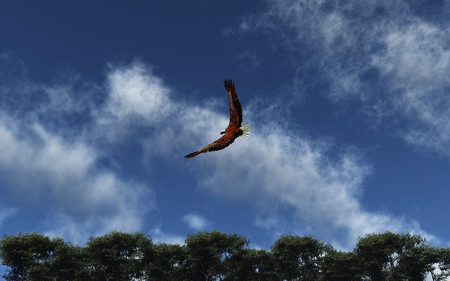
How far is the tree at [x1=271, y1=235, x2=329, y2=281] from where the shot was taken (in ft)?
198

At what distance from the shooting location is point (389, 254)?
5878 cm

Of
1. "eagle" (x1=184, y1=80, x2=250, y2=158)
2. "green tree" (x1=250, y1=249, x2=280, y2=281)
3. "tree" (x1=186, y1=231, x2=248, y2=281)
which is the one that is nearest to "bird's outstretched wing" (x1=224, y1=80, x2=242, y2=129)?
"eagle" (x1=184, y1=80, x2=250, y2=158)

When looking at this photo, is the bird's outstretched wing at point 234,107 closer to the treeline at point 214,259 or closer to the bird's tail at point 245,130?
the bird's tail at point 245,130

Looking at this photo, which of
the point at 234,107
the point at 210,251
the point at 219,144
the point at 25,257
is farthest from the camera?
the point at 210,251

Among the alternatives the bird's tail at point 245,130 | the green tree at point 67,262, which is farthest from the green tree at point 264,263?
the bird's tail at point 245,130

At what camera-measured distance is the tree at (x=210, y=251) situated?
198 feet

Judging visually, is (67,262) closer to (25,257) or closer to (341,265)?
(25,257)

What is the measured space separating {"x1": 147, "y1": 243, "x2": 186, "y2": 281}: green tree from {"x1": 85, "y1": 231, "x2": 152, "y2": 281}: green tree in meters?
1.78

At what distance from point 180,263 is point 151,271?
5.51 meters

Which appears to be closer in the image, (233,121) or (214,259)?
(233,121)

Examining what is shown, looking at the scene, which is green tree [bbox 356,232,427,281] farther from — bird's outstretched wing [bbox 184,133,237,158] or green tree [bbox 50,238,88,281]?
bird's outstretched wing [bbox 184,133,237,158]

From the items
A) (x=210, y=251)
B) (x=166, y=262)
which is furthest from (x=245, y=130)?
(x=166, y=262)

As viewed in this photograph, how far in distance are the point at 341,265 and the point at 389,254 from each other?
8.46 metres

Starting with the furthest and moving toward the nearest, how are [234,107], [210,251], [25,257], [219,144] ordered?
[210,251] < [25,257] < [234,107] < [219,144]
